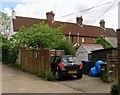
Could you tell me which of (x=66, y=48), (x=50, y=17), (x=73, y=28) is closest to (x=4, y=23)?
(x=50, y=17)

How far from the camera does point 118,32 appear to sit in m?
9.43

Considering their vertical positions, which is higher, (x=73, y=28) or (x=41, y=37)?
(x=73, y=28)

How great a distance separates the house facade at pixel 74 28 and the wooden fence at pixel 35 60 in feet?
60.4

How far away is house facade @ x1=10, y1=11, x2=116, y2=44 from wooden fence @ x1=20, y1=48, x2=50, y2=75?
18.4 metres

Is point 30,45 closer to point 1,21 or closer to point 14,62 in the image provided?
point 14,62

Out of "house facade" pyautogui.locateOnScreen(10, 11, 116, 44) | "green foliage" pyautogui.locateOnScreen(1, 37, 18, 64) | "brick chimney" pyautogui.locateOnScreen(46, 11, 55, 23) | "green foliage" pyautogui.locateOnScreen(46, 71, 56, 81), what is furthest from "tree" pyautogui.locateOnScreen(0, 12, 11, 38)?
"green foliage" pyautogui.locateOnScreen(46, 71, 56, 81)

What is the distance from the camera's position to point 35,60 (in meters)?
19.9

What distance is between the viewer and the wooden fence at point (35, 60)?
17739mm

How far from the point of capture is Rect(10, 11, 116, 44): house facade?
142 feet

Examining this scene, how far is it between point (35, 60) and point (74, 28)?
28919 millimetres

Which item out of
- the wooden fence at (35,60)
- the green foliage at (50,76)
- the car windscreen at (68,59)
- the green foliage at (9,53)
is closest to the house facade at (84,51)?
the wooden fence at (35,60)

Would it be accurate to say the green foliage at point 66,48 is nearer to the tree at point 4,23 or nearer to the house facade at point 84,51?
the house facade at point 84,51

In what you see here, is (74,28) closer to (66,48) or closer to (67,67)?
(66,48)

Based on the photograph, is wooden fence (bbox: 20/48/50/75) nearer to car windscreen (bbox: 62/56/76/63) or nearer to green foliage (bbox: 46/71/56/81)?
green foliage (bbox: 46/71/56/81)
